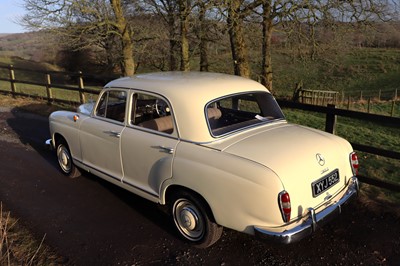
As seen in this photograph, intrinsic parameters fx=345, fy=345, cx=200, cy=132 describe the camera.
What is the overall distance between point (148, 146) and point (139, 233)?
1000mm

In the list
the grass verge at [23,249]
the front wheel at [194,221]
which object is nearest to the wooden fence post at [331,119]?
the front wheel at [194,221]

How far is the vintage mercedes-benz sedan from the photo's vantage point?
3000 mm

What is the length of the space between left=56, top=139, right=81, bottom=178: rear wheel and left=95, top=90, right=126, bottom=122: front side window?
112 centimetres

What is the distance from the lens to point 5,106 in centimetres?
1162

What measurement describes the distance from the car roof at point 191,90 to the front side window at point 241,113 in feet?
0.32

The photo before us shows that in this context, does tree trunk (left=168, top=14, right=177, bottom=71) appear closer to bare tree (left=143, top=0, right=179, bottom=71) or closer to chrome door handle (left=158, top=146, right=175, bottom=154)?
bare tree (left=143, top=0, right=179, bottom=71)

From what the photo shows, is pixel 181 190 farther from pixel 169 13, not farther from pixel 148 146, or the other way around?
pixel 169 13

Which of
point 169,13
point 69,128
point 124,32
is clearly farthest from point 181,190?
point 169,13

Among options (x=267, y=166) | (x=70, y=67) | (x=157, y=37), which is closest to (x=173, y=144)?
(x=267, y=166)

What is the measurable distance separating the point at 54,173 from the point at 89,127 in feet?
4.97

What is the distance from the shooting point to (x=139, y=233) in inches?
154

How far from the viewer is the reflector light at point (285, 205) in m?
2.89

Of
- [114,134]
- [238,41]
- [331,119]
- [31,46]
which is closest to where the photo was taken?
[114,134]

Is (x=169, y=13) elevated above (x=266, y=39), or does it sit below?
above
